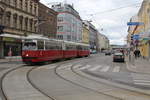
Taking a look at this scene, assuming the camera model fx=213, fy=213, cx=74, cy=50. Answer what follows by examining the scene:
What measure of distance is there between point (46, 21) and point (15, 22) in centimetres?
1330

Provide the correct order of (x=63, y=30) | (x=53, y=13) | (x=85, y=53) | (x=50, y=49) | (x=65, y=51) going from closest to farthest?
(x=50, y=49)
(x=65, y=51)
(x=85, y=53)
(x=53, y=13)
(x=63, y=30)

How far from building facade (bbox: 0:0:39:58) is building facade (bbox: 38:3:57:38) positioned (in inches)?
133

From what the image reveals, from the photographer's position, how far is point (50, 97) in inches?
318

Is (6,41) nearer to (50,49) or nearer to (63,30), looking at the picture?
(50,49)

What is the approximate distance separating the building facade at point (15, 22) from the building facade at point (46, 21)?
337cm

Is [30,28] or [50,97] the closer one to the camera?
[50,97]

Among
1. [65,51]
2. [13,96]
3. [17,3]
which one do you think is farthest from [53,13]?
[13,96]

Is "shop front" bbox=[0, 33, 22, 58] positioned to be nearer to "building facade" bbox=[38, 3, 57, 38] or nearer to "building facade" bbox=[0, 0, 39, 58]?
"building facade" bbox=[0, 0, 39, 58]

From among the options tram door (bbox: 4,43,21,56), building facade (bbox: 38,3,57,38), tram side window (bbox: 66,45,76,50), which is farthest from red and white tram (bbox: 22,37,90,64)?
building facade (bbox: 38,3,57,38)

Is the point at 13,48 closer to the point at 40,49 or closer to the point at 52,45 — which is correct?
the point at 52,45

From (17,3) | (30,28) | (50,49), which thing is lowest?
(50,49)

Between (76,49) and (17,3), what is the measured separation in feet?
45.8

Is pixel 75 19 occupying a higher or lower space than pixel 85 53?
higher

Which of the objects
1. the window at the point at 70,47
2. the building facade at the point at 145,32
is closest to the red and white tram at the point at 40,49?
the window at the point at 70,47
